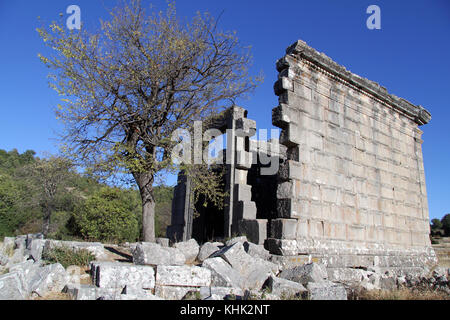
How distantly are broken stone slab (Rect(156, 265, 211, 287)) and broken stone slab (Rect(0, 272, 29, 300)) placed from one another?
1.59 metres

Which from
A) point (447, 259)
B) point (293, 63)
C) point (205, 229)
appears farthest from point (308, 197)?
point (447, 259)

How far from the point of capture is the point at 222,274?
192 inches

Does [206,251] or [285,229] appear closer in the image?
[206,251]

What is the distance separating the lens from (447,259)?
12.2 meters

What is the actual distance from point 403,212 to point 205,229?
7.04m

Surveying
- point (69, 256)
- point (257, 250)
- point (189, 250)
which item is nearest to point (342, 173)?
point (257, 250)

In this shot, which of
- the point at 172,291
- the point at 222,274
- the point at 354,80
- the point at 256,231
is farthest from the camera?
the point at 354,80

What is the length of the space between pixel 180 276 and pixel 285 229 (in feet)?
9.27

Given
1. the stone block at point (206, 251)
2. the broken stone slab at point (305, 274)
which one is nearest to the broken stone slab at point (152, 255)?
the stone block at point (206, 251)

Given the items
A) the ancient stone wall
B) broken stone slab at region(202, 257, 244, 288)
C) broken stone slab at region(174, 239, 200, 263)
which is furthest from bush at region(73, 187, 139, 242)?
broken stone slab at region(202, 257, 244, 288)

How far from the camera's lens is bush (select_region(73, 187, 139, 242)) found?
599 inches

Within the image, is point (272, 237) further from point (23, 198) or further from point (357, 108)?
point (23, 198)

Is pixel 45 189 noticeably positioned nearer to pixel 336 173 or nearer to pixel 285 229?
pixel 285 229
